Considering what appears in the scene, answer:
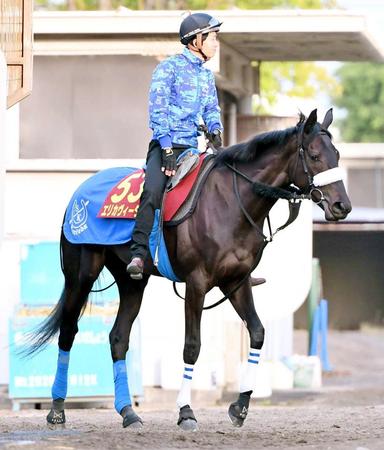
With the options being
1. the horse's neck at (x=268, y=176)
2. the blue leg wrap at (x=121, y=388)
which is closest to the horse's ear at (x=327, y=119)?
the horse's neck at (x=268, y=176)

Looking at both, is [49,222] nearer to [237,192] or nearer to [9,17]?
[9,17]

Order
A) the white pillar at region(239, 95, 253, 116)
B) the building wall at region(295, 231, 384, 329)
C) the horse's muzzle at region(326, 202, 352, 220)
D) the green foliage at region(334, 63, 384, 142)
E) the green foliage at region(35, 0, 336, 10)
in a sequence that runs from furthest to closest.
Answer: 1. the green foliage at region(334, 63, 384, 142)
2. the green foliage at region(35, 0, 336, 10)
3. the building wall at region(295, 231, 384, 329)
4. the white pillar at region(239, 95, 253, 116)
5. the horse's muzzle at region(326, 202, 352, 220)

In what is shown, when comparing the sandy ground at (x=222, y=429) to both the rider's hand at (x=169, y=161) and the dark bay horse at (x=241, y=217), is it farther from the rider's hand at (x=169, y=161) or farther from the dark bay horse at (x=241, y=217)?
the rider's hand at (x=169, y=161)

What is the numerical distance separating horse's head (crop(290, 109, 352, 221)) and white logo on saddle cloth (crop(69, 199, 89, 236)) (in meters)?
1.78

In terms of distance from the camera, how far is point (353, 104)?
9269cm

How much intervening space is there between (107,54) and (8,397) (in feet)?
13.9

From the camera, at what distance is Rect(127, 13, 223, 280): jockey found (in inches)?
386

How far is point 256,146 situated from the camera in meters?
9.86

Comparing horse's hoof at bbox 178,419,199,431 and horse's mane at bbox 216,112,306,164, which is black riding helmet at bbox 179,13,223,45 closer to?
horse's mane at bbox 216,112,306,164

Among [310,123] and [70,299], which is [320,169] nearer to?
[310,123]

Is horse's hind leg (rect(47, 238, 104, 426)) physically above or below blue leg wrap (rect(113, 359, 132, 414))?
above

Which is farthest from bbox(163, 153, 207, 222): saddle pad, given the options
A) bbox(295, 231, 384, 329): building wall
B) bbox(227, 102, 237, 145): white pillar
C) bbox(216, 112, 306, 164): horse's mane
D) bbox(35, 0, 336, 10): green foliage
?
bbox(35, 0, 336, 10): green foliage

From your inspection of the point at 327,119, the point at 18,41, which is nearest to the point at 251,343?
the point at 327,119

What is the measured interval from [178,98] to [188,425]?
2295 millimetres
